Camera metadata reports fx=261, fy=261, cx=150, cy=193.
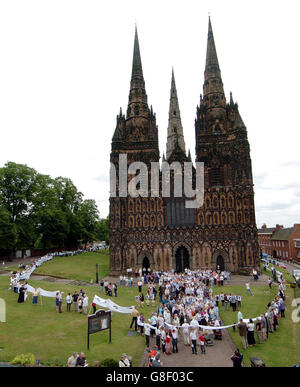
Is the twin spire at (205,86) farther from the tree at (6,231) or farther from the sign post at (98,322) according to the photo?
the sign post at (98,322)

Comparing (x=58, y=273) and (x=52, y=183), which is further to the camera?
(x=52, y=183)

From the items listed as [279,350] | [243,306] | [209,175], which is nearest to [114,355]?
[279,350]

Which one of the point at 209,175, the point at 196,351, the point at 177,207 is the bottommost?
the point at 196,351

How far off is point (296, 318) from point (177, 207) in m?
25.3

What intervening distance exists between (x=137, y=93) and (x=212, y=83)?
1358cm

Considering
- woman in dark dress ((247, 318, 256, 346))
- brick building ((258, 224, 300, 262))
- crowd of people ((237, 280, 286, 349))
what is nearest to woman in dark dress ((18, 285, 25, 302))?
crowd of people ((237, 280, 286, 349))

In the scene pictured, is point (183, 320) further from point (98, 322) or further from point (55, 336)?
point (55, 336)

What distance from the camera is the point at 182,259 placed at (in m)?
40.3

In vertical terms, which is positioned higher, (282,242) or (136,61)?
(136,61)

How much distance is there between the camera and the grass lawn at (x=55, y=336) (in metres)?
12.0

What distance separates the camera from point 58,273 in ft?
111

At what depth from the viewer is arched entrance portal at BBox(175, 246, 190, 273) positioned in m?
40.2

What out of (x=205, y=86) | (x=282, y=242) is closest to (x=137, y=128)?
(x=205, y=86)

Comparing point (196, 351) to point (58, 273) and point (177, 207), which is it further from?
point (177, 207)
